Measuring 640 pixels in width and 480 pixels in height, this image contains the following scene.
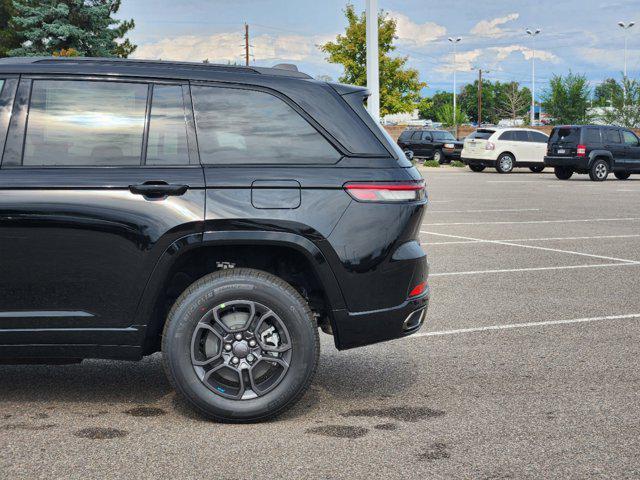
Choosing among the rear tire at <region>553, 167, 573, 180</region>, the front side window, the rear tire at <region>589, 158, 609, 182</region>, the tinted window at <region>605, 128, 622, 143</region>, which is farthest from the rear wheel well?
the rear tire at <region>553, 167, 573, 180</region>

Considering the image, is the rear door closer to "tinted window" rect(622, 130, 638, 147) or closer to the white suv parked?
"tinted window" rect(622, 130, 638, 147)

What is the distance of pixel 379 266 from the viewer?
4.68m

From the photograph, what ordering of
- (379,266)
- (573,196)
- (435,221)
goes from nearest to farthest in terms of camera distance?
1. (379,266)
2. (435,221)
3. (573,196)

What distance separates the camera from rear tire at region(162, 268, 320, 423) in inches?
178

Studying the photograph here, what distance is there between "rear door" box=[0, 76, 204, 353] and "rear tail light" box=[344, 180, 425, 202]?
0.77 m

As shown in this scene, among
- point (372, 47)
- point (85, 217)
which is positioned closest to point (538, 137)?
point (372, 47)

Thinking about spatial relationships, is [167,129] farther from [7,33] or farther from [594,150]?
[7,33]

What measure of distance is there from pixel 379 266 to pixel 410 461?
1.05m

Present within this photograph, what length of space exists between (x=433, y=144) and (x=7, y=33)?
26441 millimetres

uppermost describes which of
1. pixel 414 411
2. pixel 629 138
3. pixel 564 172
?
pixel 629 138

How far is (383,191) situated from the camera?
185 inches

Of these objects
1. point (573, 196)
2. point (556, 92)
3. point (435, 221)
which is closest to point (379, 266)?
point (435, 221)

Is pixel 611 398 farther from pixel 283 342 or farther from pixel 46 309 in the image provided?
pixel 46 309

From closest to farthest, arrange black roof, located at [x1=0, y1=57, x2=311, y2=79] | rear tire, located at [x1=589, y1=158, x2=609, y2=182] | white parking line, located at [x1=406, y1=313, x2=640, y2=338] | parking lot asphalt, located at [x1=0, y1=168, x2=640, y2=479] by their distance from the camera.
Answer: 1. parking lot asphalt, located at [x1=0, y1=168, x2=640, y2=479]
2. black roof, located at [x1=0, y1=57, x2=311, y2=79]
3. white parking line, located at [x1=406, y1=313, x2=640, y2=338]
4. rear tire, located at [x1=589, y1=158, x2=609, y2=182]
